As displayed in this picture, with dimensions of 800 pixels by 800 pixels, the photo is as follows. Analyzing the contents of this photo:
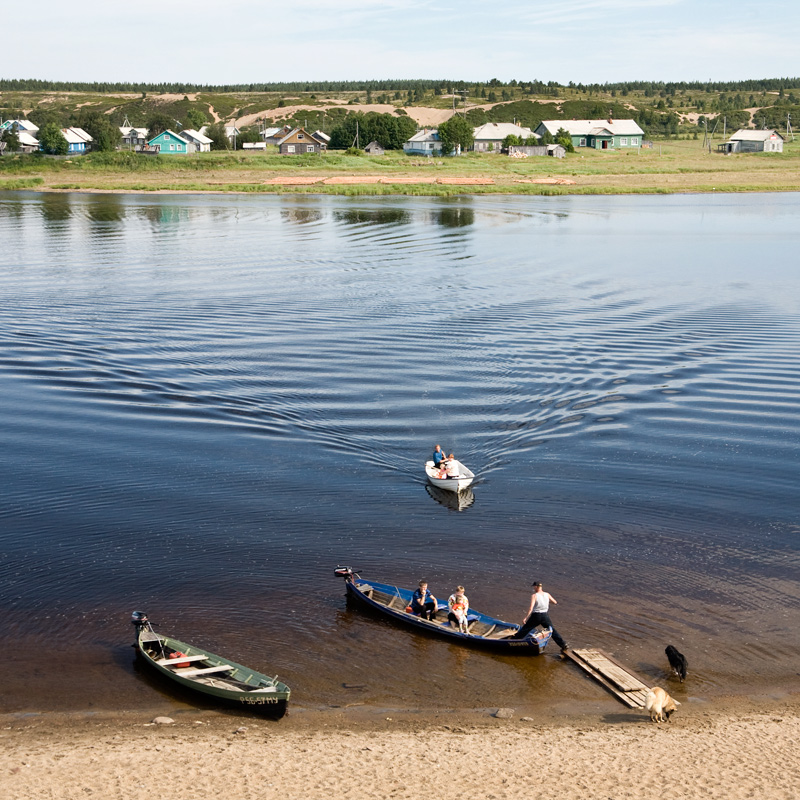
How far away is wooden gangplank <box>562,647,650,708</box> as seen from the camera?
1992cm

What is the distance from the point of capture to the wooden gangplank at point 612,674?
19.9 meters

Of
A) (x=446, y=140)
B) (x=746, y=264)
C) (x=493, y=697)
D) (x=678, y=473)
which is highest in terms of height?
(x=446, y=140)

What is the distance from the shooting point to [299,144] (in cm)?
17012

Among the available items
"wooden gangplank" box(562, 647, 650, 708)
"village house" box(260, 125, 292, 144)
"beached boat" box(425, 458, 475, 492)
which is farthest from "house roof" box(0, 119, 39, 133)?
"wooden gangplank" box(562, 647, 650, 708)

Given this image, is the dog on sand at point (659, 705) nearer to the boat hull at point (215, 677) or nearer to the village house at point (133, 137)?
the boat hull at point (215, 677)

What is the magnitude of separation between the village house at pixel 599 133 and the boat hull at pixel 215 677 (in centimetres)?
16896

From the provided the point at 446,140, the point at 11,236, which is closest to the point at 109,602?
the point at 11,236

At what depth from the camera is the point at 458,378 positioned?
4003cm

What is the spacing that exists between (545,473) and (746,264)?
145 ft

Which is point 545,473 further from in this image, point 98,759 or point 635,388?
point 98,759

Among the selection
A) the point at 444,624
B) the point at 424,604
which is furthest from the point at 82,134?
the point at 444,624

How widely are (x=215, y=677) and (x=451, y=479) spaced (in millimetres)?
11289

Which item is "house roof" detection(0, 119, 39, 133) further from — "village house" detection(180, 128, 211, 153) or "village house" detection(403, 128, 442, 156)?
"village house" detection(403, 128, 442, 156)

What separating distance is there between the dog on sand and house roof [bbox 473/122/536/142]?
159 metres
